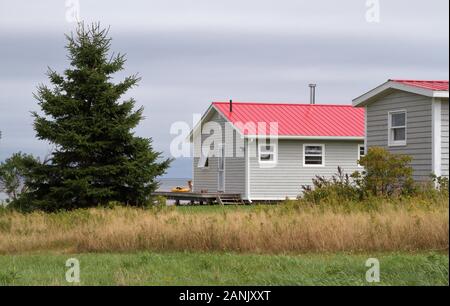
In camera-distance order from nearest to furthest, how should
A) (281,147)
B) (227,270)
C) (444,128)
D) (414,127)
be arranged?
(227,270) → (444,128) → (414,127) → (281,147)

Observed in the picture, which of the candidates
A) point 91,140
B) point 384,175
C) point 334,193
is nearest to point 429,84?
point 384,175

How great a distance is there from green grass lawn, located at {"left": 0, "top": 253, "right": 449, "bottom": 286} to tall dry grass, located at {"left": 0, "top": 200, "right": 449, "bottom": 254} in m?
0.84

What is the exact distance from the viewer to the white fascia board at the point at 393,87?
22766 millimetres

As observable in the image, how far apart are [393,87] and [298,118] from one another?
11.3 m

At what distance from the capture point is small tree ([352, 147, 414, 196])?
69.1ft

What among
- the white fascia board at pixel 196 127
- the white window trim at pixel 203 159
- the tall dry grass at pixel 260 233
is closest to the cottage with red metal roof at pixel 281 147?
the white fascia board at pixel 196 127

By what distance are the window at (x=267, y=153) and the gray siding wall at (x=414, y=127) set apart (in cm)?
895

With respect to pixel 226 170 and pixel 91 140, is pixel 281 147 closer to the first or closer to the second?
pixel 226 170

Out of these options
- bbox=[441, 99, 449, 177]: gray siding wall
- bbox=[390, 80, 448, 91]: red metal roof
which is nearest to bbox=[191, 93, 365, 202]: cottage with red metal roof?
bbox=[390, 80, 448, 91]: red metal roof

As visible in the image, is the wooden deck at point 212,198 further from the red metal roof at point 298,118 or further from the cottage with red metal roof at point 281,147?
the red metal roof at point 298,118

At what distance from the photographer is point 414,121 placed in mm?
24250

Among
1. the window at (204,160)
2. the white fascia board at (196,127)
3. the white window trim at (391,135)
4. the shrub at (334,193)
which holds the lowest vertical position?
the shrub at (334,193)
